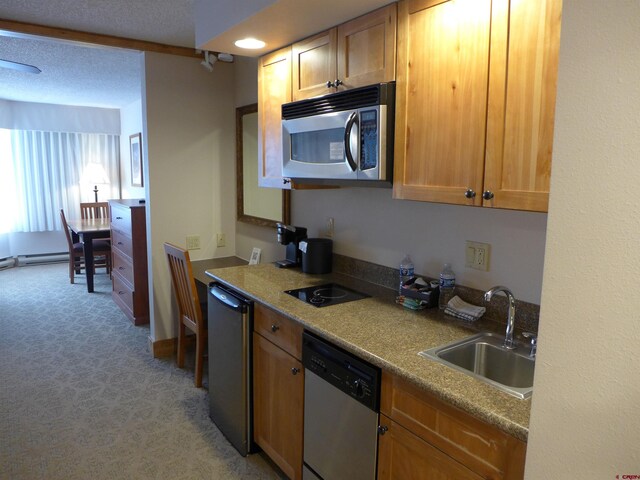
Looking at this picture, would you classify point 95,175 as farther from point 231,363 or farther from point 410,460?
point 410,460

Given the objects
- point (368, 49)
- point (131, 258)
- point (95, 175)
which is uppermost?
point (368, 49)

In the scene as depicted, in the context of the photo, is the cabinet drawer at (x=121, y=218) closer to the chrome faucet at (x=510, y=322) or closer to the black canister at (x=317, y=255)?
the black canister at (x=317, y=255)

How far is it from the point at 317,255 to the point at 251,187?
3.77ft

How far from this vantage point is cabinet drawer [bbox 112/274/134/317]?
454 cm

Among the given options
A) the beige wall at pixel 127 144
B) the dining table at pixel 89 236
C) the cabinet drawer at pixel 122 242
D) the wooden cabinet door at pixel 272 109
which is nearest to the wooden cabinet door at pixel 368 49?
the wooden cabinet door at pixel 272 109

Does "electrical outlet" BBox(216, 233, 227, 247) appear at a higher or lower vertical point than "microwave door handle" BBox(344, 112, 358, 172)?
lower

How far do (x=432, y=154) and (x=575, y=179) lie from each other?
0.83m

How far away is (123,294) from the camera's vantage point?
480 cm

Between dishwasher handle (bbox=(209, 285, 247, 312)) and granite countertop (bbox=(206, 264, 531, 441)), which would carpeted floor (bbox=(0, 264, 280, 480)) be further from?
granite countertop (bbox=(206, 264, 531, 441))

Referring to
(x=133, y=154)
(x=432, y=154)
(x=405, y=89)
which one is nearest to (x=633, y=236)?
(x=432, y=154)

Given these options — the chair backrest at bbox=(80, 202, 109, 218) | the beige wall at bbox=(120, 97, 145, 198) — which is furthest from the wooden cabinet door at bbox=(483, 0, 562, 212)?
the chair backrest at bbox=(80, 202, 109, 218)

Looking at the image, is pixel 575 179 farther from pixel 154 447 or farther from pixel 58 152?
pixel 58 152

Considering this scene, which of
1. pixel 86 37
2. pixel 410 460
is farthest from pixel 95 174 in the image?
pixel 410 460

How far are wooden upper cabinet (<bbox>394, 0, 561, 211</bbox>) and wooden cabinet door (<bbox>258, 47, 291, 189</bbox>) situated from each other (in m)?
0.88
